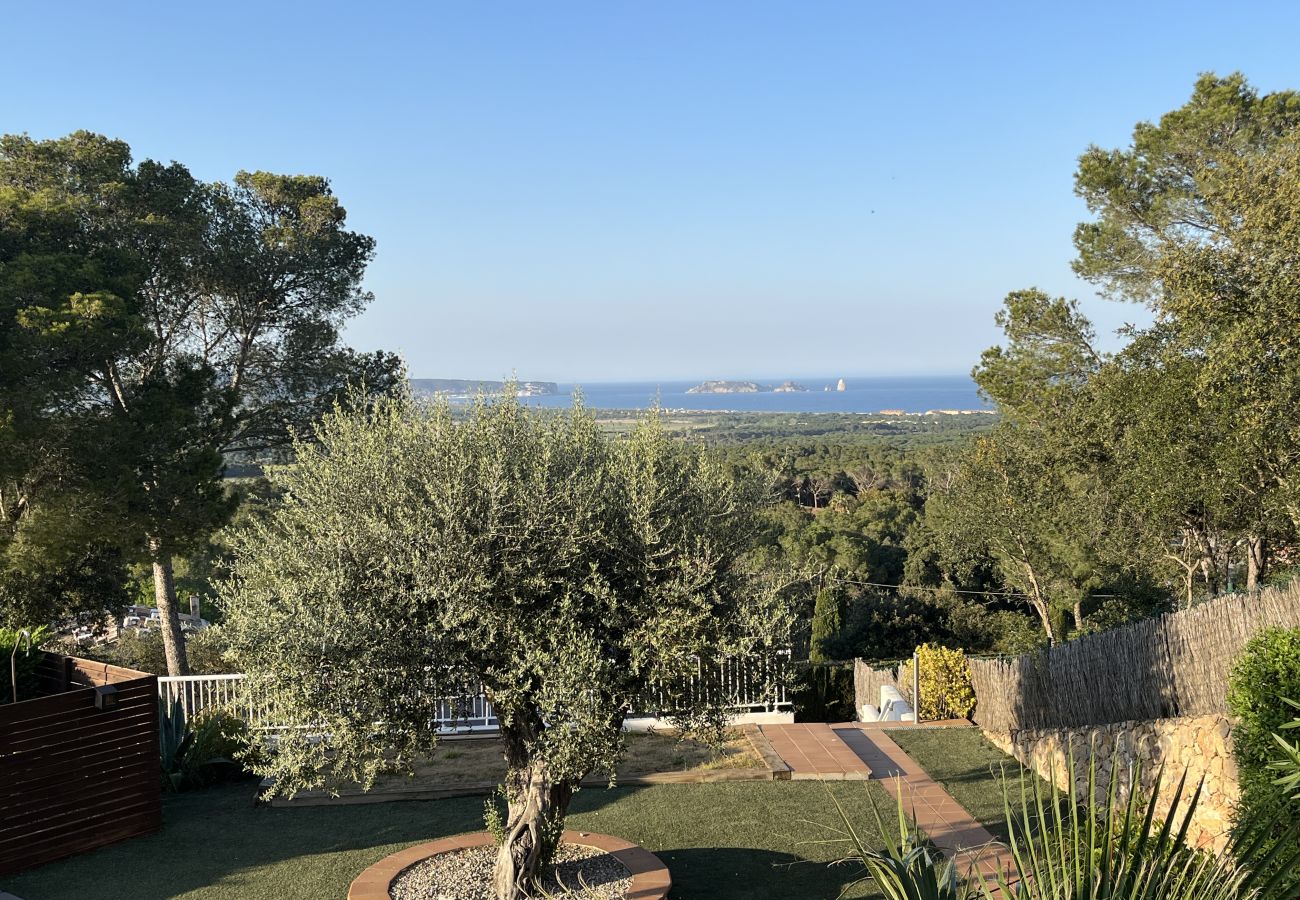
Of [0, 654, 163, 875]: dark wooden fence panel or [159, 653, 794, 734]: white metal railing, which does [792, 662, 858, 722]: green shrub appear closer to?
[159, 653, 794, 734]: white metal railing

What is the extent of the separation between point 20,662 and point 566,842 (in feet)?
20.4

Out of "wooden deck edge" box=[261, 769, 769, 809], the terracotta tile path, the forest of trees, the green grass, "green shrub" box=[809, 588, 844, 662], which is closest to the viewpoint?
the terracotta tile path

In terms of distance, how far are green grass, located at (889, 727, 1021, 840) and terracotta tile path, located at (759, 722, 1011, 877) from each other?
0.13 meters

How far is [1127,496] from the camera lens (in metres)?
14.1

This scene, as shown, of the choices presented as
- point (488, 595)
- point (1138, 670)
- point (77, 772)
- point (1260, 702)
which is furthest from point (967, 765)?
point (77, 772)

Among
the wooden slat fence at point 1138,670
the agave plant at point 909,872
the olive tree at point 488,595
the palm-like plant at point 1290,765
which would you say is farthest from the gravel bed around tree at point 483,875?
the wooden slat fence at point 1138,670

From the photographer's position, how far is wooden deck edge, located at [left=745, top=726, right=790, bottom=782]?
31.0ft

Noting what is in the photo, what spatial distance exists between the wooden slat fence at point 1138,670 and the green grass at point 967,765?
477 mm

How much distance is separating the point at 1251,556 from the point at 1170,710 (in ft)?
23.8

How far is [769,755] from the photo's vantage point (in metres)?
10.0

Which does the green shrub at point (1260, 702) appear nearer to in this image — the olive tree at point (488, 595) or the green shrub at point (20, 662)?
the olive tree at point (488, 595)

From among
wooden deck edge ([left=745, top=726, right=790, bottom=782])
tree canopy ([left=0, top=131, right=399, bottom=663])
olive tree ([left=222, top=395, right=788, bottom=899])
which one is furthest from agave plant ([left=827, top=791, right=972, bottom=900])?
tree canopy ([left=0, top=131, right=399, bottom=663])

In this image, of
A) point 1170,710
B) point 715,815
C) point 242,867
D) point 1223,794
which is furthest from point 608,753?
point 1170,710

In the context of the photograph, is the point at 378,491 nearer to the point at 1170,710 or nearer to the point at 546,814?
the point at 546,814
